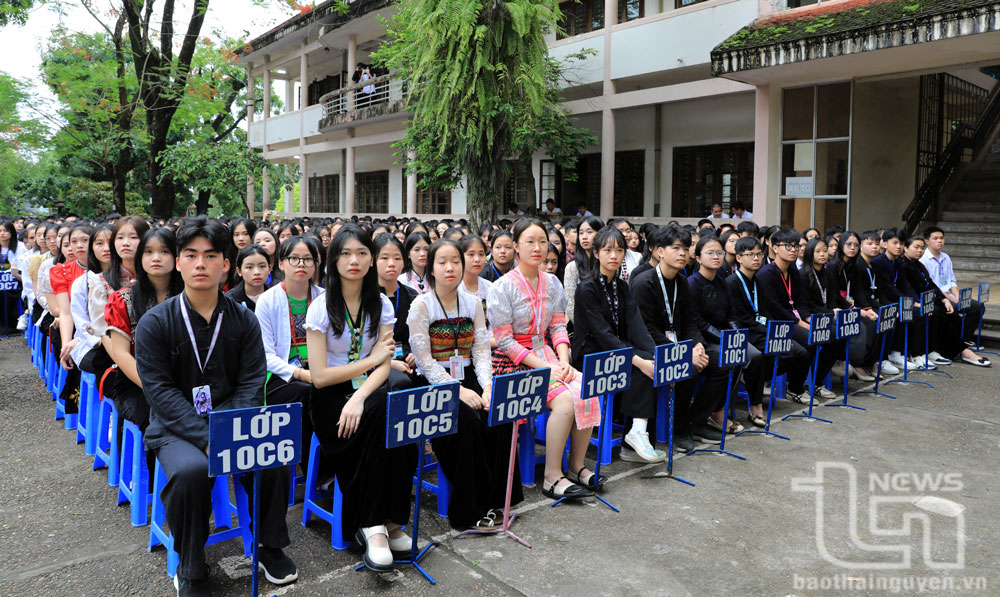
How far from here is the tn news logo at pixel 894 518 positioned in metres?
3.77

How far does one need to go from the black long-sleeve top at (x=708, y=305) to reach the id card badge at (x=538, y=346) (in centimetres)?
167

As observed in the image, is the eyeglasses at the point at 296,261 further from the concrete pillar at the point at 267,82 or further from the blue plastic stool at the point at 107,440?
the concrete pillar at the point at 267,82

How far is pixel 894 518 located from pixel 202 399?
156 inches

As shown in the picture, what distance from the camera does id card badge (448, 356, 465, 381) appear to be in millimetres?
4430

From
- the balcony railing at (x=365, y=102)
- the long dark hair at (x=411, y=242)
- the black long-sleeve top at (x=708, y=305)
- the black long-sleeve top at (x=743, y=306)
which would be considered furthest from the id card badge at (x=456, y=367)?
the balcony railing at (x=365, y=102)

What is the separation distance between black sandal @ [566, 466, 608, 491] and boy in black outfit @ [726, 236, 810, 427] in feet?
6.61

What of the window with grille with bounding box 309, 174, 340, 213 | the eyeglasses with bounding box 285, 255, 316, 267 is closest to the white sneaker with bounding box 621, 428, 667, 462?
the eyeglasses with bounding box 285, 255, 316, 267

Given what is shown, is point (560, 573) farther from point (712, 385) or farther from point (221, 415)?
point (712, 385)

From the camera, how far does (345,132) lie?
79.3 feet

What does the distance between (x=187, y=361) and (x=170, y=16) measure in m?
14.4

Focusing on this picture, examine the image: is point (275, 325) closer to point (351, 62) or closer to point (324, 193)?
Answer: point (351, 62)

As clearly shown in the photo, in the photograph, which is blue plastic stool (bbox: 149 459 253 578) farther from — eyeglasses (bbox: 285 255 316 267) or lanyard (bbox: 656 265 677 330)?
lanyard (bbox: 656 265 677 330)

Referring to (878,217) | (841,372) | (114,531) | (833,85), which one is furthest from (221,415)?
(878,217)

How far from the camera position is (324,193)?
1112 inches
